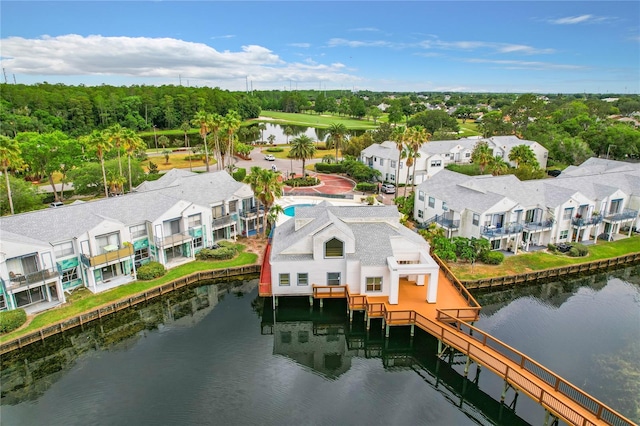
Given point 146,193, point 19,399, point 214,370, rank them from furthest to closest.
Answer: point 146,193, point 214,370, point 19,399

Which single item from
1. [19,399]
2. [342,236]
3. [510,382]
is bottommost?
[19,399]

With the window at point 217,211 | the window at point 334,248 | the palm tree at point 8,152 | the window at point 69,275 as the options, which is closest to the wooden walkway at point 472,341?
the window at point 334,248

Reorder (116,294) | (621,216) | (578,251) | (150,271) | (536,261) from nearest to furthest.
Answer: (116,294) → (150,271) → (536,261) → (578,251) → (621,216)

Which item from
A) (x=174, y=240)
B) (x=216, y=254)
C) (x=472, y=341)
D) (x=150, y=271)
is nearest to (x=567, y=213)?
(x=472, y=341)

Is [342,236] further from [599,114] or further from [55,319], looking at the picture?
[599,114]

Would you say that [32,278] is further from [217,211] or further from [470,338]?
[470,338]

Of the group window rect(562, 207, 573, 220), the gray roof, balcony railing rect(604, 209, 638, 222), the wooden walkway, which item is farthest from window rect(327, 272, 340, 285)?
balcony railing rect(604, 209, 638, 222)

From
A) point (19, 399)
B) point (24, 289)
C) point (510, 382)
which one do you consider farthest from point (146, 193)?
point (510, 382)

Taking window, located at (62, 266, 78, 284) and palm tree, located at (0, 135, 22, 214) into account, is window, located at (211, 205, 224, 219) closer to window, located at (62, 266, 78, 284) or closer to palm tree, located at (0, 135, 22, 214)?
window, located at (62, 266, 78, 284)
